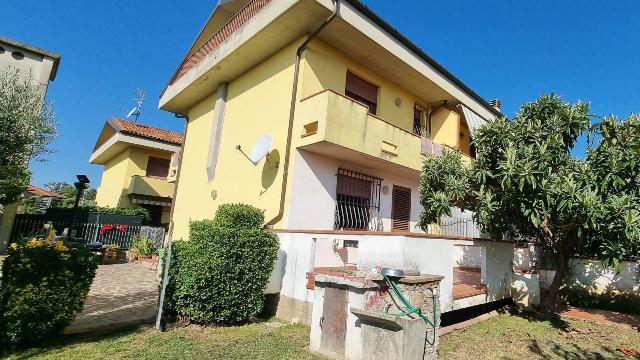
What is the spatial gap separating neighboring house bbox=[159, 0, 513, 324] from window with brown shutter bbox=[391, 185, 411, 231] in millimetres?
57

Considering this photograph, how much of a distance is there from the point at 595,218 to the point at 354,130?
581 centimetres

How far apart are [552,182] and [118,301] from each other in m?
→ 11.0

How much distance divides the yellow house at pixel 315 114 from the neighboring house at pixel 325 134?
0.05 metres

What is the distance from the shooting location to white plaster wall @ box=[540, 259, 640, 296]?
10.8 metres

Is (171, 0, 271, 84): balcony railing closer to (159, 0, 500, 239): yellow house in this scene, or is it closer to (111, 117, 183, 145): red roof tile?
(159, 0, 500, 239): yellow house

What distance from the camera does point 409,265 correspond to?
6004 mm

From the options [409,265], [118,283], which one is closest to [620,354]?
[409,265]

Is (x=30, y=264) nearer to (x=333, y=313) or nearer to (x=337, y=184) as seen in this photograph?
(x=333, y=313)

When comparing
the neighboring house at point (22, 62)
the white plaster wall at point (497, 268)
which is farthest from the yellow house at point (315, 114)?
the neighboring house at point (22, 62)

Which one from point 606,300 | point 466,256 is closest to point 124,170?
point 466,256

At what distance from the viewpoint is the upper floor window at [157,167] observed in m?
24.3

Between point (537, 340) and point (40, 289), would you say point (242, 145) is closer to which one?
point (40, 289)

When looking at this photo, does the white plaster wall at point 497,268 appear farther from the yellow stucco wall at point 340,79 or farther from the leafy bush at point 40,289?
the leafy bush at point 40,289

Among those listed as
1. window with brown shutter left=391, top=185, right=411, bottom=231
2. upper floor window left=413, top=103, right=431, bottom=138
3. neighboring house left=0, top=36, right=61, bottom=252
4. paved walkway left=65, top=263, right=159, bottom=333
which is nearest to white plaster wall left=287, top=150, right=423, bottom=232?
window with brown shutter left=391, top=185, right=411, bottom=231
